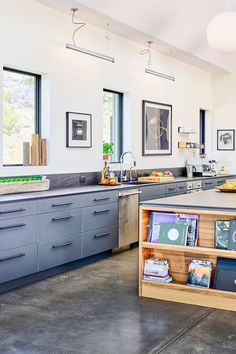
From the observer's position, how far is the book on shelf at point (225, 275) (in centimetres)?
405

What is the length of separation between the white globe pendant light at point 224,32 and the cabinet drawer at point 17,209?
2243mm

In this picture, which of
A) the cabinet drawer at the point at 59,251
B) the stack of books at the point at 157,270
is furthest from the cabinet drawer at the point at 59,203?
the stack of books at the point at 157,270

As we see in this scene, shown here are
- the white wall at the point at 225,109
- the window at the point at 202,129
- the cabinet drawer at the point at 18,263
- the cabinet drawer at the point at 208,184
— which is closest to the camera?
the cabinet drawer at the point at 18,263

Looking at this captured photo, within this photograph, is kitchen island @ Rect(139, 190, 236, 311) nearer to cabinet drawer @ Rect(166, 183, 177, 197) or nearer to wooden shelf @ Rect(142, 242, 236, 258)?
wooden shelf @ Rect(142, 242, 236, 258)

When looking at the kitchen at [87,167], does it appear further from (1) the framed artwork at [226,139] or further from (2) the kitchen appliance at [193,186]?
(1) the framed artwork at [226,139]

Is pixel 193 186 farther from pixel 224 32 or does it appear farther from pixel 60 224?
pixel 224 32

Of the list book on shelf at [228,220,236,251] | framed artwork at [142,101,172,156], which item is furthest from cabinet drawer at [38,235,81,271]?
framed artwork at [142,101,172,156]

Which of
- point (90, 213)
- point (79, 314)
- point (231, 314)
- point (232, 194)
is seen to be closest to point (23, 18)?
point (90, 213)

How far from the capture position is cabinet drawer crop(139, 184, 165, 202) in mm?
6699

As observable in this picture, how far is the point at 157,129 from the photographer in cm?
809

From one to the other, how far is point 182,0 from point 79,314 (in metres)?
4.53

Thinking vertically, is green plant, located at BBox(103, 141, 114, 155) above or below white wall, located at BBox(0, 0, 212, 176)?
below

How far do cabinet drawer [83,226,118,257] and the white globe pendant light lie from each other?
242 centimetres

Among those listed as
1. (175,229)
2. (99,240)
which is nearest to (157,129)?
(99,240)
